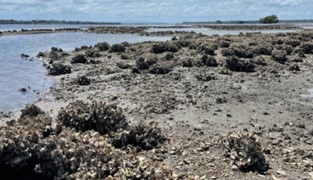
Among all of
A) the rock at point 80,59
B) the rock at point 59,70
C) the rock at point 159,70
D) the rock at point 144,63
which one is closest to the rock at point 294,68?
the rock at point 159,70

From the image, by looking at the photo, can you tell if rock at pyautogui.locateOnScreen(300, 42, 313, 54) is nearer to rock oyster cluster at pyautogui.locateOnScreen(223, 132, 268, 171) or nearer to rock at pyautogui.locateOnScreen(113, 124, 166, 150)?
rock at pyautogui.locateOnScreen(113, 124, 166, 150)

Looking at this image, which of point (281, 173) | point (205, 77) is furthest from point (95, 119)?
point (205, 77)

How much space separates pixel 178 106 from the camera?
572 inches

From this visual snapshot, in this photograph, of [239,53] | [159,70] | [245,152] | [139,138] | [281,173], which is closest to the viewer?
[281,173]

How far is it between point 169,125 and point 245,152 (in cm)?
352

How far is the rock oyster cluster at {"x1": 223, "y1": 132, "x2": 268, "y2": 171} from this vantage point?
8703mm

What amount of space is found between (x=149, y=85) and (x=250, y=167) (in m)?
10.5

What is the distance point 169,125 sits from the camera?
12195mm

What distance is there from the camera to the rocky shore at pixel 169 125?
786cm

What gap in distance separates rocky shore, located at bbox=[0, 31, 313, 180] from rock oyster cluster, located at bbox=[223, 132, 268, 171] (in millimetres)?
20

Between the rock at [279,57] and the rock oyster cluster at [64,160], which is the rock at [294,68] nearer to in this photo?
the rock at [279,57]

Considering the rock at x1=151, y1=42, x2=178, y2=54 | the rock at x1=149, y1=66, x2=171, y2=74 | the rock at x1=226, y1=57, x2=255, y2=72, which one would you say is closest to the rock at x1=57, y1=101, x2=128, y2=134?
the rock at x1=149, y1=66, x2=171, y2=74

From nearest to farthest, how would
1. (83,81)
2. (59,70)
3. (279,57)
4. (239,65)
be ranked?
(83,81) → (239,65) → (59,70) → (279,57)

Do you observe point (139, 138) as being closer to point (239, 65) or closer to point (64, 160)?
point (64, 160)
